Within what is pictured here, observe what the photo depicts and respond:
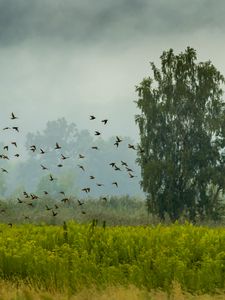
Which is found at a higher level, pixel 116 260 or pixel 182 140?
pixel 182 140

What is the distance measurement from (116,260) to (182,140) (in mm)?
26321

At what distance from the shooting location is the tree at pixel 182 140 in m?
39.4

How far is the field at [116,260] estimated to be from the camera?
13727mm

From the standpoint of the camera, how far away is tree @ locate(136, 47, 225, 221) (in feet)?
129

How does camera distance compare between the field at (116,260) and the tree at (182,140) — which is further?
the tree at (182,140)

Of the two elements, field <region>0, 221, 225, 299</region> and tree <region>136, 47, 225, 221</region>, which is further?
tree <region>136, 47, 225, 221</region>

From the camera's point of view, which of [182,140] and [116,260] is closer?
[116,260]

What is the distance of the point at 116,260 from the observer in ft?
51.5

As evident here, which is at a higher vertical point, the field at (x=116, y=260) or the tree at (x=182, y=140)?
the tree at (x=182, y=140)

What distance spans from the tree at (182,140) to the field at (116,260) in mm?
21258

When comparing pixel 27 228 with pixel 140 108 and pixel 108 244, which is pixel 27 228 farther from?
pixel 140 108

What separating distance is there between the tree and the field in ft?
69.7

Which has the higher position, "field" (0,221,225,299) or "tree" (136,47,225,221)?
"tree" (136,47,225,221)

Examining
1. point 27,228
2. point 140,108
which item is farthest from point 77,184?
point 27,228
